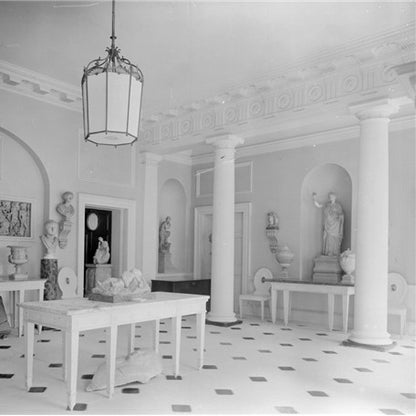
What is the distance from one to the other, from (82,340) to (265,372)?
302cm

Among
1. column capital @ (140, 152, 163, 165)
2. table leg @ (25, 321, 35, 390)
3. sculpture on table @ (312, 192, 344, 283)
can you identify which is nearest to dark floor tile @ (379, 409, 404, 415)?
table leg @ (25, 321, 35, 390)

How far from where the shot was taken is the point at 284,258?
10.1 metres

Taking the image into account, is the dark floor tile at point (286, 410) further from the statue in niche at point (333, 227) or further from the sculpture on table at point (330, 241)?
the statue in niche at point (333, 227)

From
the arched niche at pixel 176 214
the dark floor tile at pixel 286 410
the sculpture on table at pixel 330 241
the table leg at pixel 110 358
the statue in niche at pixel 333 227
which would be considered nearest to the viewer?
the dark floor tile at pixel 286 410

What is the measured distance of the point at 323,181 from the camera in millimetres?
10336

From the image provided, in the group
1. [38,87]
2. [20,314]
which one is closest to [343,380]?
[20,314]

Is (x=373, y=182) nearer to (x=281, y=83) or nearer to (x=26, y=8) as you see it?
(x=281, y=83)

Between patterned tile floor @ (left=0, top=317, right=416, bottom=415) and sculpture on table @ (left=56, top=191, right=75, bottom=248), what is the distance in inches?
69.9

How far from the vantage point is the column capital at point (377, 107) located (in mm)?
7125

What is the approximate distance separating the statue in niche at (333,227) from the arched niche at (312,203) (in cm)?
28

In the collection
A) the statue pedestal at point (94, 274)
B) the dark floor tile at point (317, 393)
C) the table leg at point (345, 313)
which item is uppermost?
the statue pedestal at point (94, 274)

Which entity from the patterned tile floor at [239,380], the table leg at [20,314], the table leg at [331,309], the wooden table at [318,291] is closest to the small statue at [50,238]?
the table leg at [20,314]

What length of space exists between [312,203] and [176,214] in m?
3.59

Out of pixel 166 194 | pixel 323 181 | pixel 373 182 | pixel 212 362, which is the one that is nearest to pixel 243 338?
pixel 212 362
